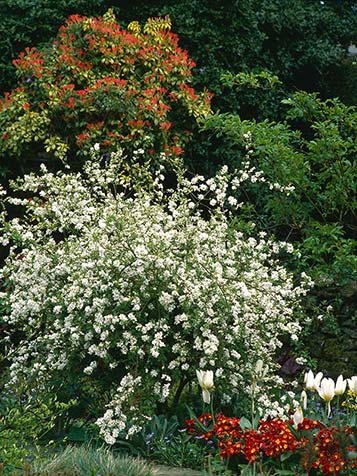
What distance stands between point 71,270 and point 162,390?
966 mm

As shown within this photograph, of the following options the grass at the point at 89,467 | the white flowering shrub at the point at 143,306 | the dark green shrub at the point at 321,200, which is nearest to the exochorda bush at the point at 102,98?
the dark green shrub at the point at 321,200

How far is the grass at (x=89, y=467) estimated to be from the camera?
4.48 metres

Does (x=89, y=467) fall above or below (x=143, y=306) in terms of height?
below

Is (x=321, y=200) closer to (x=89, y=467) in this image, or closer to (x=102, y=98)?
(x=102, y=98)

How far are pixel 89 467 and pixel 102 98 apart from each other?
4.52 meters

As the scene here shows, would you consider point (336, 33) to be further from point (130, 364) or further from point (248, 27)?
point (130, 364)

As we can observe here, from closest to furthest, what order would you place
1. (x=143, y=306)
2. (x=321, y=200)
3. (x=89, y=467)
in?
(x=89, y=467)
(x=143, y=306)
(x=321, y=200)

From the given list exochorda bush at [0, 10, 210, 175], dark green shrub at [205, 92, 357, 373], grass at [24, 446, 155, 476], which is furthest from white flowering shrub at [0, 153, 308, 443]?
exochorda bush at [0, 10, 210, 175]

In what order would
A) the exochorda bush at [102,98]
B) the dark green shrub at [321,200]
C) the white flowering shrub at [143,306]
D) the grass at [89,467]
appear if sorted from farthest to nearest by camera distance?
1. the exochorda bush at [102,98]
2. the dark green shrub at [321,200]
3. the white flowering shrub at [143,306]
4. the grass at [89,467]

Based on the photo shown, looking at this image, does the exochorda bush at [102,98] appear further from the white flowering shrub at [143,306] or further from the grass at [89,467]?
the grass at [89,467]

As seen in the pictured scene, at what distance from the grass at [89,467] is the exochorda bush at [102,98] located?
3.84 meters

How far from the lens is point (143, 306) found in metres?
5.55

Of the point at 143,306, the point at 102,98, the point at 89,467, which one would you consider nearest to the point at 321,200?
the point at 102,98

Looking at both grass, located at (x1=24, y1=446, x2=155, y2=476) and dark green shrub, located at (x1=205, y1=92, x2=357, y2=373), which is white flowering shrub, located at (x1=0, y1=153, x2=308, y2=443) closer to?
grass, located at (x1=24, y1=446, x2=155, y2=476)
